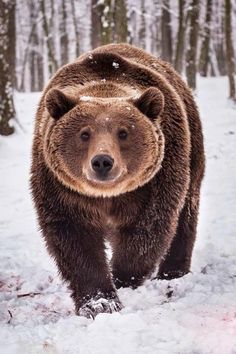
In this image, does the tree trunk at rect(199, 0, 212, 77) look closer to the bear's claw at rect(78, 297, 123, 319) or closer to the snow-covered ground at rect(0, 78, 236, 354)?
the snow-covered ground at rect(0, 78, 236, 354)

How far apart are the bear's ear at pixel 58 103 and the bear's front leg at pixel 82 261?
2.66 ft

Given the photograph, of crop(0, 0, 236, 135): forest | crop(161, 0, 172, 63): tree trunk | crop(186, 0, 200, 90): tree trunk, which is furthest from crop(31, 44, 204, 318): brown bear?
crop(161, 0, 172, 63): tree trunk

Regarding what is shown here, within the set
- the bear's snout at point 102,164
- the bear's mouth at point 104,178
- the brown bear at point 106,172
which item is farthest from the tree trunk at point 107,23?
the bear's snout at point 102,164

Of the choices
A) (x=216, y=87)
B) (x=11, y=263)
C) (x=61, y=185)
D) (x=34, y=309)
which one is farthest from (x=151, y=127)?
(x=216, y=87)

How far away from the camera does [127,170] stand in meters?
4.03

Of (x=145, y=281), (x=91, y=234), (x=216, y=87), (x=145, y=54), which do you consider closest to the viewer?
(x=91, y=234)

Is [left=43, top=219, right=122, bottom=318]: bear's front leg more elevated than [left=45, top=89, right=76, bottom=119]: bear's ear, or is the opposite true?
[left=45, top=89, right=76, bottom=119]: bear's ear

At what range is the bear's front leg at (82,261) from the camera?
4328 millimetres

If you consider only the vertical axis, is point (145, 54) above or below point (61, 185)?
above

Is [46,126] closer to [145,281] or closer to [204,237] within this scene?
[145,281]

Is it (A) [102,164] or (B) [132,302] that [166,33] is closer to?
(B) [132,302]

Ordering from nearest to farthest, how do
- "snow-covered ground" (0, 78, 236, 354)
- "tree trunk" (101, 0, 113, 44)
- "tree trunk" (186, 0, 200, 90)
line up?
"snow-covered ground" (0, 78, 236, 354) → "tree trunk" (101, 0, 113, 44) → "tree trunk" (186, 0, 200, 90)

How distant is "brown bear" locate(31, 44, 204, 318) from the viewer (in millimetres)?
4043

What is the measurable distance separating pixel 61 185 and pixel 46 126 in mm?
494
